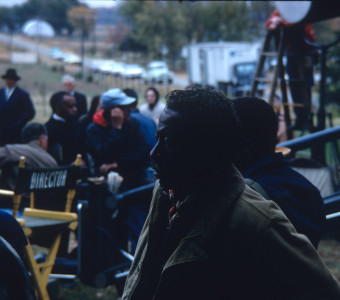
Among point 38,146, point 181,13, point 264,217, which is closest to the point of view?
point 264,217

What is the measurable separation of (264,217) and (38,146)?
4.06m

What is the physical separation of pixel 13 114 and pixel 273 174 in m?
7.08

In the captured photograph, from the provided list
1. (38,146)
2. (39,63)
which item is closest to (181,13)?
(39,63)

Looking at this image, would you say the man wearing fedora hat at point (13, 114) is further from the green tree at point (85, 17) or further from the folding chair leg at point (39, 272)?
the green tree at point (85, 17)

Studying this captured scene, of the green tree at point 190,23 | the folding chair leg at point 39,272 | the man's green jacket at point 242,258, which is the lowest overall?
the folding chair leg at point 39,272

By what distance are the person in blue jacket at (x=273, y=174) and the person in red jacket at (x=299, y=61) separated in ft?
18.6

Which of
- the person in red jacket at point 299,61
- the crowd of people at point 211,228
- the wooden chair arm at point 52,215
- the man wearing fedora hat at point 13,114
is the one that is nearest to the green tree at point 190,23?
the person in red jacket at point 299,61

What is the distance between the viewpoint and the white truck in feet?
103

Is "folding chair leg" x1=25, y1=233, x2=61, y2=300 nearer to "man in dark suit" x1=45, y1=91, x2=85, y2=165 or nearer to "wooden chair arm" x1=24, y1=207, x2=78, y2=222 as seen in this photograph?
"wooden chair arm" x1=24, y1=207, x2=78, y2=222

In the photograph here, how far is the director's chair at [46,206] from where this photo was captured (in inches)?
176

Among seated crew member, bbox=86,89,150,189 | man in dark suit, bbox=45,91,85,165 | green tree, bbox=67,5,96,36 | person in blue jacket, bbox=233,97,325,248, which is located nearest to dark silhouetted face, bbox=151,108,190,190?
person in blue jacket, bbox=233,97,325,248

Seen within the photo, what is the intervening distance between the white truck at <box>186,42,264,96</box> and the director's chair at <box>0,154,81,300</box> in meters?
26.0

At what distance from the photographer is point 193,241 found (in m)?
1.56

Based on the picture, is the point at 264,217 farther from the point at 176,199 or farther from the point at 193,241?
the point at 176,199
